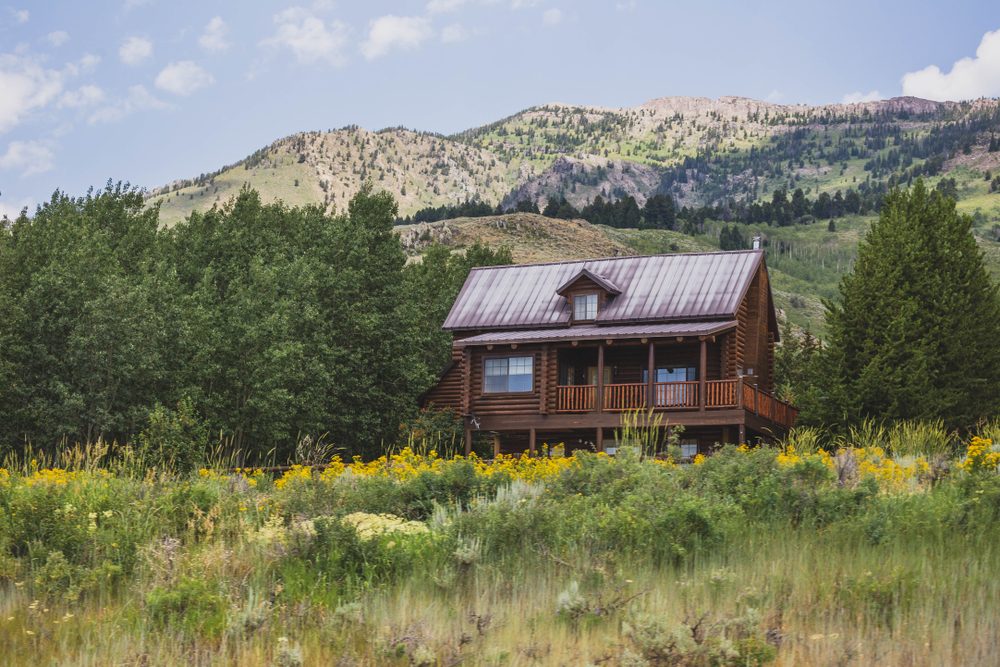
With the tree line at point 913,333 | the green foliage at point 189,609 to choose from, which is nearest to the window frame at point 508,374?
the tree line at point 913,333

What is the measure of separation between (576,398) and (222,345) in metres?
11.0

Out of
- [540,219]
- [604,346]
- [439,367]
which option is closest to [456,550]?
[604,346]

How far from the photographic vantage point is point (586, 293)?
3359cm

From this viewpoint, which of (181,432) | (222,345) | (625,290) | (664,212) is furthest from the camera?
(664,212)

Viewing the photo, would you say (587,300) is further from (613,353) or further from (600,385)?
(600,385)

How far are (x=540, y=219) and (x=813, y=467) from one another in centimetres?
9151

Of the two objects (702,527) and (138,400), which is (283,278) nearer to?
(138,400)

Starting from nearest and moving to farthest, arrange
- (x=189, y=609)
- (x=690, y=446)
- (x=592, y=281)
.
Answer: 1. (x=189, y=609)
2. (x=690, y=446)
3. (x=592, y=281)

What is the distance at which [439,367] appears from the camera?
4572 centimetres

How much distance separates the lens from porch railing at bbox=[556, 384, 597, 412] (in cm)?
3225

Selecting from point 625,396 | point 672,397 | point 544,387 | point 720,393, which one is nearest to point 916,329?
point 720,393

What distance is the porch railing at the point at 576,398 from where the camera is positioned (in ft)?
106

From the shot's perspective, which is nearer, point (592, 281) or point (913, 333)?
point (913, 333)

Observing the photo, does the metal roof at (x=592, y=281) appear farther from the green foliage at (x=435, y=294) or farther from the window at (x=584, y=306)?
the green foliage at (x=435, y=294)
